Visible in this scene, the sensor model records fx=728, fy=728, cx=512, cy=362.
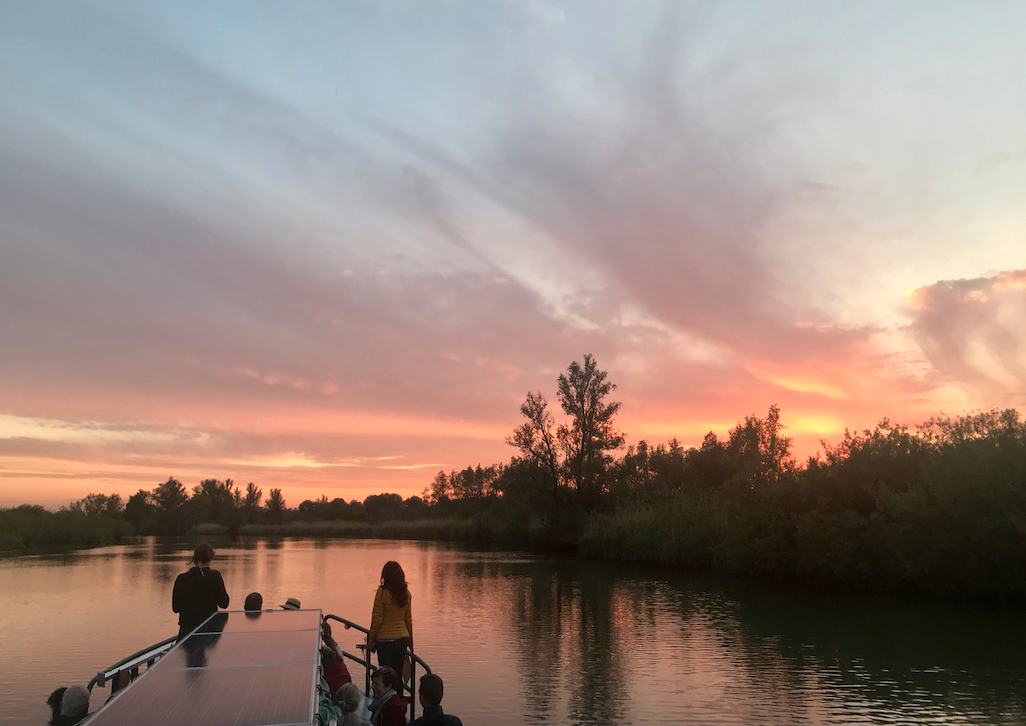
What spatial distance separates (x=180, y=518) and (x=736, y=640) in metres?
104

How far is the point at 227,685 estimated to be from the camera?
5.21m

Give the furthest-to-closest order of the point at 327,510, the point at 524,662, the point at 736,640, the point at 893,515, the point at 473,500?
1. the point at 327,510
2. the point at 473,500
3. the point at 893,515
4. the point at 736,640
5. the point at 524,662

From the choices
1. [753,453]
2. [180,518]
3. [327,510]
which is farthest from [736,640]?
[327,510]

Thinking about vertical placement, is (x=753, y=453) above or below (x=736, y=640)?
above

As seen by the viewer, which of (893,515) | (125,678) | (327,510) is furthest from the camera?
(327,510)

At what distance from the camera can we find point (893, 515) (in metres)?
27.7

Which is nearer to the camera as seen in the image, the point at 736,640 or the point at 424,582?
the point at 736,640

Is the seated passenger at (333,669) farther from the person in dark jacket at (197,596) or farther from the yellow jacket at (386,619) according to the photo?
the person in dark jacket at (197,596)

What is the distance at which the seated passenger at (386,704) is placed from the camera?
6.88m

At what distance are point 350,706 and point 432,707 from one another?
716 mm

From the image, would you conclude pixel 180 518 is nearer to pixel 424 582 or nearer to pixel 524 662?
pixel 424 582

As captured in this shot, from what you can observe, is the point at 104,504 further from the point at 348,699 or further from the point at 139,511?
the point at 348,699

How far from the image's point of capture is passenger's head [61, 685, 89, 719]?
6.97 metres

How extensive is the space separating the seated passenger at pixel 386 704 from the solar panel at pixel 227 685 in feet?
2.40
